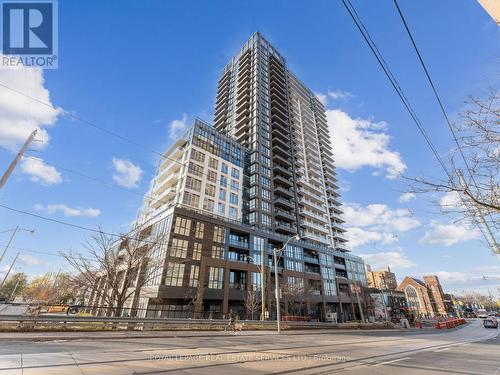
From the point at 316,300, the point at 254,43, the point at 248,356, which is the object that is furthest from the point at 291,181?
the point at 248,356

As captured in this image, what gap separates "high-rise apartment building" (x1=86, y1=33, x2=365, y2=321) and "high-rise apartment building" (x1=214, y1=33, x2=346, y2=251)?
389 millimetres

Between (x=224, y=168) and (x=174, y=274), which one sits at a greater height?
(x=224, y=168)

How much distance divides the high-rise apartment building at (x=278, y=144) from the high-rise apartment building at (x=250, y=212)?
15.3 inches

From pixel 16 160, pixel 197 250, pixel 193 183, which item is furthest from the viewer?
pixel 193 183

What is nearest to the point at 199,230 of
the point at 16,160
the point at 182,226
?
the point at 182,226

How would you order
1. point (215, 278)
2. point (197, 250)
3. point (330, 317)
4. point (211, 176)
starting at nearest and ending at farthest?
point (215, 278) → point (197, 250) → point (330, 317) → point (211, 176)

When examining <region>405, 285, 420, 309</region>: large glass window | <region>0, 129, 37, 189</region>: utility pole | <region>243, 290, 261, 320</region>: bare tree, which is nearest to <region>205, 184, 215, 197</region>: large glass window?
<region>243, 290, 261, 320</region>: bare tree

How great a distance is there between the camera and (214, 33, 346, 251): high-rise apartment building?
201ft

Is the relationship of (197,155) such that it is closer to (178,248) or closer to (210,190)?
(210,190)

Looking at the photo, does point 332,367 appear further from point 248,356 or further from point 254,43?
point 254,43

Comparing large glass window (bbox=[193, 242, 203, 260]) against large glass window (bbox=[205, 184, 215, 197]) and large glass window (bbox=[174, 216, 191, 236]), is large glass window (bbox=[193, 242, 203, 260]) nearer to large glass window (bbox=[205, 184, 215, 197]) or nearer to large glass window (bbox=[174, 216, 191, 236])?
large glass window (bbox=[174, 216, 191, 236])

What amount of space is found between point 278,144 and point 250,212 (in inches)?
987

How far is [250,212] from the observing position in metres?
55.9

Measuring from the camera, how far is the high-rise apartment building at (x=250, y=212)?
1480 inches
